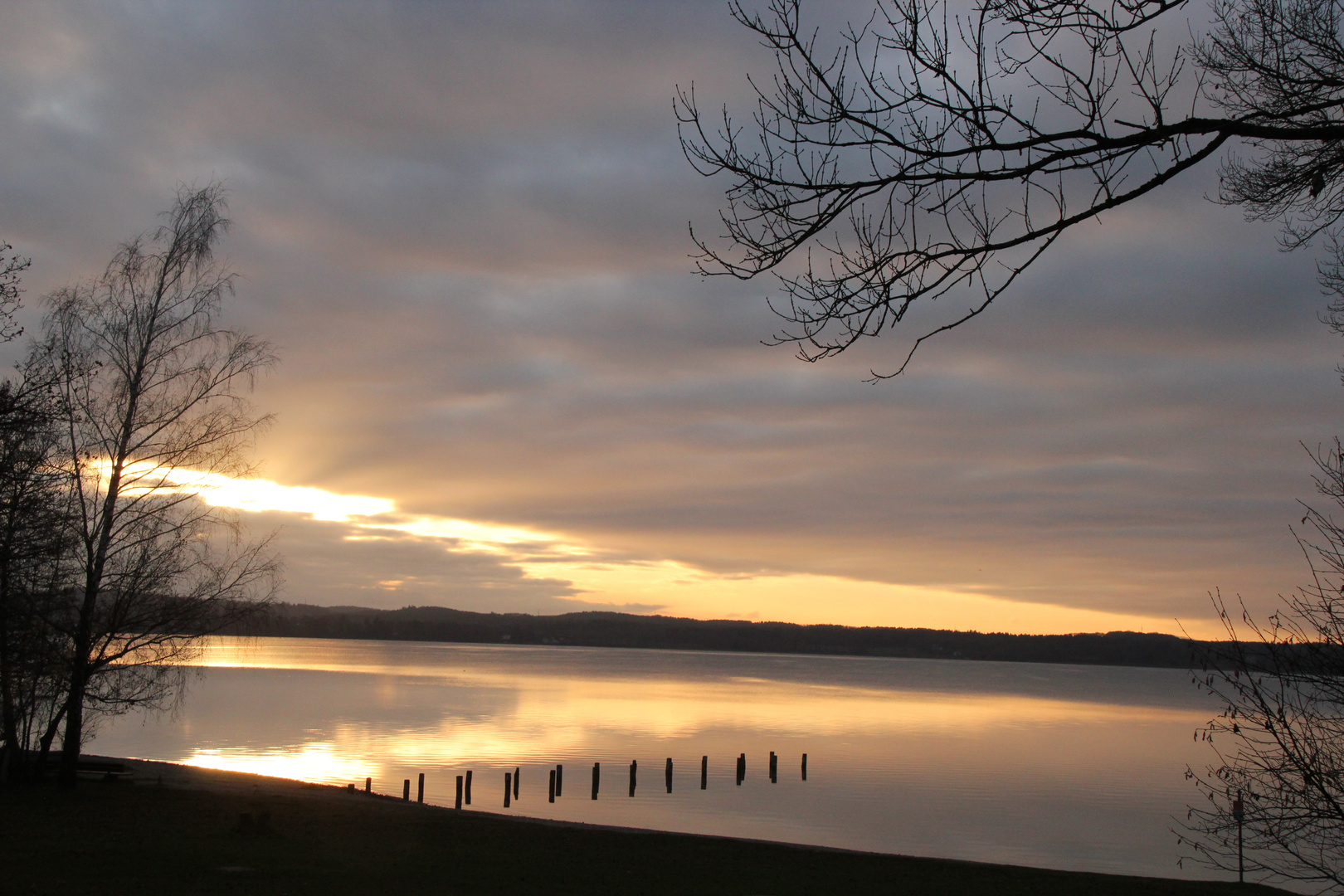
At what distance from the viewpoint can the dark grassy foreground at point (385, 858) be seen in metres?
14.2

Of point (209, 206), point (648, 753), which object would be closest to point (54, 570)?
point (209, 206)

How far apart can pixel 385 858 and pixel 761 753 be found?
136 ft

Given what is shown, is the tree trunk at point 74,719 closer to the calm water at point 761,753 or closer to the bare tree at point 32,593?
the bare tree at point 32,593

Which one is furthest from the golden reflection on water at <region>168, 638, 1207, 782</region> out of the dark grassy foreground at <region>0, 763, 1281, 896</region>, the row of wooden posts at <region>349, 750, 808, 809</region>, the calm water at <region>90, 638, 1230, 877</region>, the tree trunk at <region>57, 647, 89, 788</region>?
the row of wooden posts at <region>349, 750, 808, 809</region>

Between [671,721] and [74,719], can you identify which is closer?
[74,719]

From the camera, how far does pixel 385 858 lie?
16797mm

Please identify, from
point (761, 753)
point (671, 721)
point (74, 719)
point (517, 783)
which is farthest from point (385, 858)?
point (671, 721)

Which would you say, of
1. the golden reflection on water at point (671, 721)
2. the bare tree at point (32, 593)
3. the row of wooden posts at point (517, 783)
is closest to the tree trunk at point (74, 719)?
the bare tree at point (32, 593)

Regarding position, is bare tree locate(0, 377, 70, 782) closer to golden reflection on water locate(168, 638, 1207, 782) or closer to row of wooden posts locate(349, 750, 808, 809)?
golden reflection on water locate(168, 638, 1207, 782)

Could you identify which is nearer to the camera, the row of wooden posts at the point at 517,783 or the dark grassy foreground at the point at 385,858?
the dark grassy foreground at the point at 385,858

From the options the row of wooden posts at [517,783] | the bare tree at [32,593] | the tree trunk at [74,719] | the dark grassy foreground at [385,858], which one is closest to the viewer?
the dark grassy foreground at [385,858]

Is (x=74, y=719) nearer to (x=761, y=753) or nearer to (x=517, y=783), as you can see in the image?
(x=517, y=783)

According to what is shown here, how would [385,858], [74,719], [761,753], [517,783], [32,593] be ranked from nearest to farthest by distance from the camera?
[385,858], [32,593], [74,719], [517,783], [761,753]

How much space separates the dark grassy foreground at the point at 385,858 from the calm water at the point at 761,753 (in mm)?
9175
